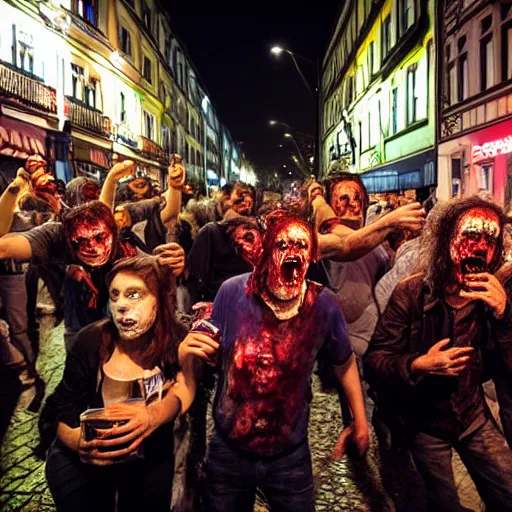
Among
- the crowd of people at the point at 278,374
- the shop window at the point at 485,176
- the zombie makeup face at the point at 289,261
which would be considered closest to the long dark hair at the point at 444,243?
the crowd of people at the point at 278,374

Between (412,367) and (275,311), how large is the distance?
62 cm

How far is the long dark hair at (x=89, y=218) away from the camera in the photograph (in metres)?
3.23

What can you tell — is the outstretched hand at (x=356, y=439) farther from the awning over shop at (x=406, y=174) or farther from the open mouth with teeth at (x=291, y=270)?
the awning over shop at (x=406, y=174)

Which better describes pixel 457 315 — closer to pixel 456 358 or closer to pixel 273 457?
pixel 456 358

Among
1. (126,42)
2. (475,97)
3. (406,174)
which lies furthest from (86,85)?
(475,97)

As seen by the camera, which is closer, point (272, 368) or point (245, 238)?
point (272, 368)

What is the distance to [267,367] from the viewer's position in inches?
89.8

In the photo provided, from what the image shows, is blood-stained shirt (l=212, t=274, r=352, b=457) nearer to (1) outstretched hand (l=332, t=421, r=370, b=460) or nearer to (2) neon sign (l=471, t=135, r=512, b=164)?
(1) outstretched hand (l=332, t=421, r=370, b=460)

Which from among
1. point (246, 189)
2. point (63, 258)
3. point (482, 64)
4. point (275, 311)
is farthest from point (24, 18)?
point (275, 311)

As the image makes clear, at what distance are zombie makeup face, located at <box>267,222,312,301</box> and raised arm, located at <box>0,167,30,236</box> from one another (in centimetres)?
244

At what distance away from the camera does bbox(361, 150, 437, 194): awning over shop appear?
1647cm

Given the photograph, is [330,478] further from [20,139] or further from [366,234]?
[20,139]

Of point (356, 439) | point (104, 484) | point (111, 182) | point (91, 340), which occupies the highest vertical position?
point (111, 182)

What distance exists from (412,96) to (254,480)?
18750 millimetres
